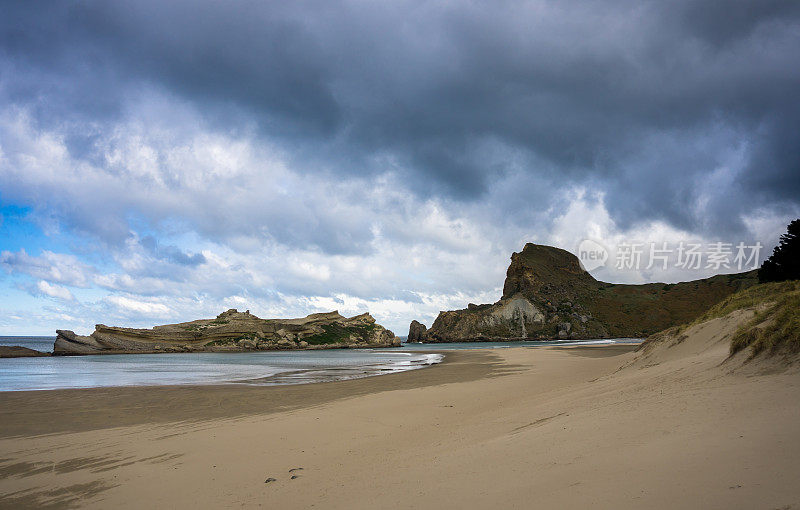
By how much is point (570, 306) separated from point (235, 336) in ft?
321

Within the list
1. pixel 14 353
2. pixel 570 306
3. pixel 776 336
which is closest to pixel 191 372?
pixel 776 336

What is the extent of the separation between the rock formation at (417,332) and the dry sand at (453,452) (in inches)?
5961

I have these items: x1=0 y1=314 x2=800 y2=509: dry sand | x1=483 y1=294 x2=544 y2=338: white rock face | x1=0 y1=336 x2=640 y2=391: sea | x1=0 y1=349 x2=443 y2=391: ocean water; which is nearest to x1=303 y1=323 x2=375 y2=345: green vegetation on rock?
x1=483 y1=294 x2=544 y2=338: white rock face

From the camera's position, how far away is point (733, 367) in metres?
6.66

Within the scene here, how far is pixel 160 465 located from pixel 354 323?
371 ft

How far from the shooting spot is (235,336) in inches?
3536

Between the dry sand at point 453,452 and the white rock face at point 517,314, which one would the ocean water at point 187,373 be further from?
the white rock face at point 517,314

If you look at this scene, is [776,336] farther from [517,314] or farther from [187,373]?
[517,314]

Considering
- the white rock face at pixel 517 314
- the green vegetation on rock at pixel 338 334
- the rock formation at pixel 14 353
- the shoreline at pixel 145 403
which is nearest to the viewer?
the shoreline at pixel 145 403

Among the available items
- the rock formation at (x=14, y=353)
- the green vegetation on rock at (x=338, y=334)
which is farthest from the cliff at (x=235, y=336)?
the rock formation at (x=14, y=353)

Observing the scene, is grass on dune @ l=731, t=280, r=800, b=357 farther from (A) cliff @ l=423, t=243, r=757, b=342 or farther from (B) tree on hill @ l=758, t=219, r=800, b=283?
(A) cliff @ l=423, t=243, r=757, b=342

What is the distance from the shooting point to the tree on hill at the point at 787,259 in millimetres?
31016

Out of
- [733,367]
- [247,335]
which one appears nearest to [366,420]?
[733,367]

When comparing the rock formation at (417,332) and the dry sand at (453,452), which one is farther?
the rock formation at (417,332)
